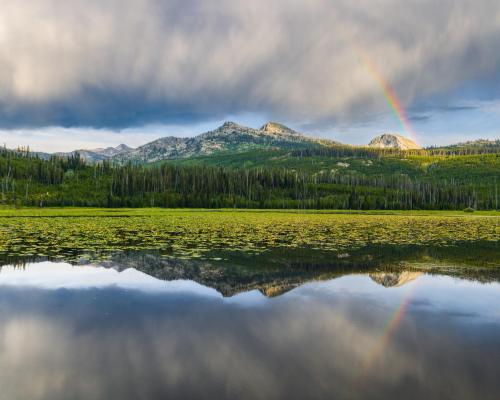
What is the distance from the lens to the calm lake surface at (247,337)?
10.8 m

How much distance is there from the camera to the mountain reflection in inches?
423

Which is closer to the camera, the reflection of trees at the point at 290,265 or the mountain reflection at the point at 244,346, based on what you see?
the mountain reflection at the point at 244,346

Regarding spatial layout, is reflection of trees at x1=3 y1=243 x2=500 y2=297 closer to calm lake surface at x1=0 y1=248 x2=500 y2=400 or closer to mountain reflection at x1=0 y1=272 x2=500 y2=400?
calm lake surface at x1=0 y1=248 x2=500 y2=400

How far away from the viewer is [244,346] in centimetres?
1354

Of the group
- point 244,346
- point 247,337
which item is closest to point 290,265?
point 247,337

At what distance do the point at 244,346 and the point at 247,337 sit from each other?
3.02 feet

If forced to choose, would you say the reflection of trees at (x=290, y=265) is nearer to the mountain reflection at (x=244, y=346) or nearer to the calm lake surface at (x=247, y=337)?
the calm lake surface at (x=247, y=337)

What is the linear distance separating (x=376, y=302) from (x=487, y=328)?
507cm

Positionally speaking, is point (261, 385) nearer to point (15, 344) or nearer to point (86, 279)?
point (15, 344)

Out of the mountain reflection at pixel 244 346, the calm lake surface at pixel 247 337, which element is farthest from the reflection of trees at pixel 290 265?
the mountain reflection at pixel 244 346

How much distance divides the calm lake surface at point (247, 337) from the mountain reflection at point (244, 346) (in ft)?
0.17

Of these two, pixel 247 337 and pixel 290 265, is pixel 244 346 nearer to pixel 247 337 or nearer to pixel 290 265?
pixel 247 337

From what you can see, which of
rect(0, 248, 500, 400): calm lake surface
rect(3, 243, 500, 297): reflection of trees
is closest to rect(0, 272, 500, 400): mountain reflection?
rect(0, 248, 500, 400): calm lake surface

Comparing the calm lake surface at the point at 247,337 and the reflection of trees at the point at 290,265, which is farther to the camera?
the reflection of trees at the point at 290,265
